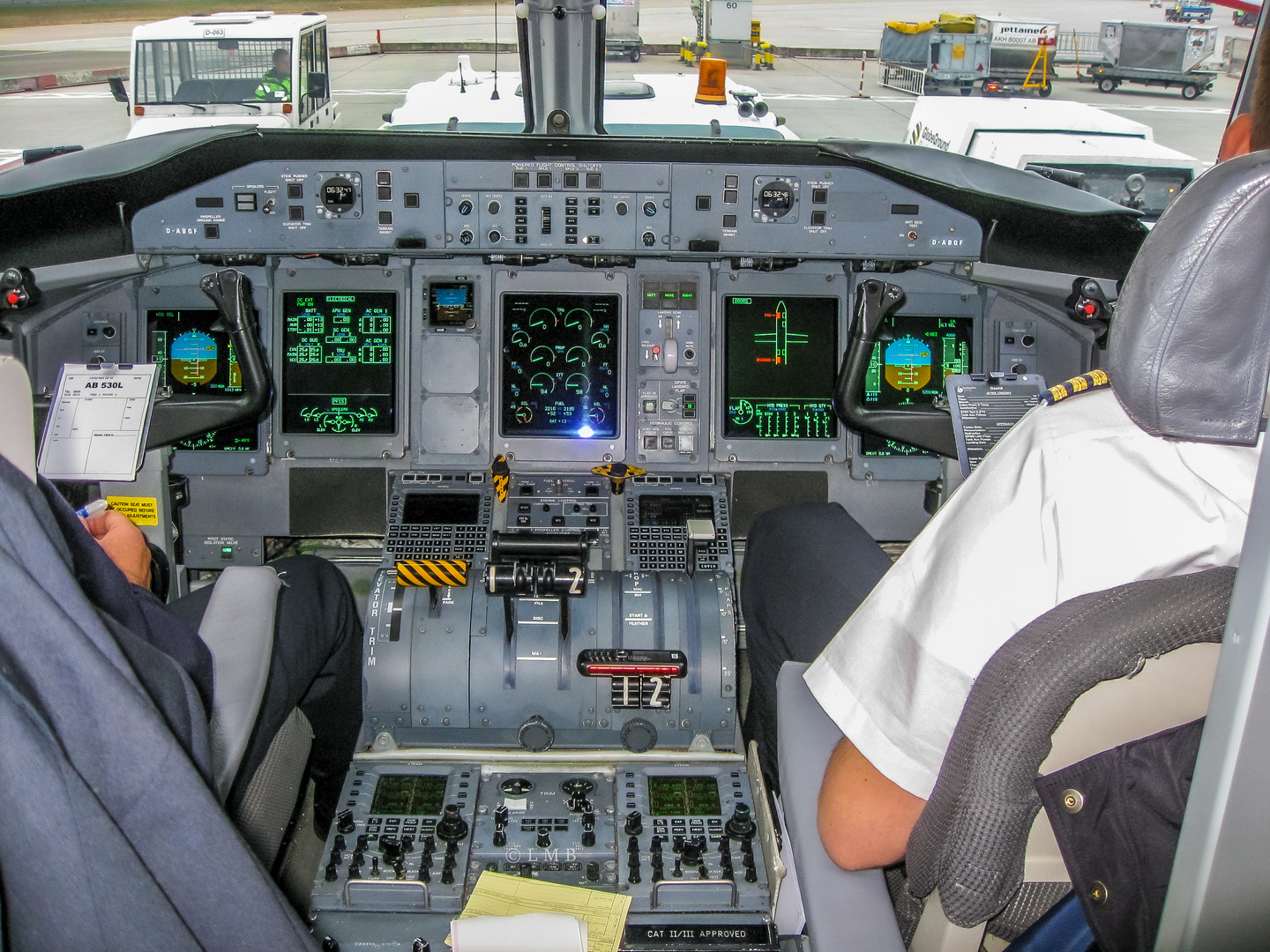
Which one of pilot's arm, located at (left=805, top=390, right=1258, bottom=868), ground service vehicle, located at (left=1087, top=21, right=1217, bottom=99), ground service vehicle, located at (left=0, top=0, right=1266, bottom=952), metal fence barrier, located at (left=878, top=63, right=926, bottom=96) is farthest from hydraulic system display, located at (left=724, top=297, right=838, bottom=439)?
ground service vehicle, located at (left=1087, top=21, right=1217, bottom=99)

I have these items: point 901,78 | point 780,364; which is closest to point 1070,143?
point 780,364

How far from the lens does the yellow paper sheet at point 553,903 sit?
1.75m

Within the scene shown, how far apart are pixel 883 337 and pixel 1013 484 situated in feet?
5.80

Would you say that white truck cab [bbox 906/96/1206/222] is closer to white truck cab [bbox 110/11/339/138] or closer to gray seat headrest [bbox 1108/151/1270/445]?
white truck cab [bbox 110/11/339/138]

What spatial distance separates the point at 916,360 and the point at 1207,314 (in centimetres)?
215

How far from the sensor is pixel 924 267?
2.83 metres

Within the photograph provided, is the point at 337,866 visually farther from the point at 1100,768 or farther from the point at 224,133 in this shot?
the point at 224,133

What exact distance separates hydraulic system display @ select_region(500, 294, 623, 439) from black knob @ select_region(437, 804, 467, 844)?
1201 mm

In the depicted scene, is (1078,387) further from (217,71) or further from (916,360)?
(217,71)

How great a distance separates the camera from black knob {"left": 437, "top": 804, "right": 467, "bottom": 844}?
1947mm

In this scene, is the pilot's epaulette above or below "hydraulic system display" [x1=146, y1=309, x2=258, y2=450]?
above

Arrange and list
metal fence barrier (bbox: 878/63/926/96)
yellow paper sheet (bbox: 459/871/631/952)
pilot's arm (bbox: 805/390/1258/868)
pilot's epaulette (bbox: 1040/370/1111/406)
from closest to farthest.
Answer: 1. pilot's arm (bbox: 805/390/1258/868)
2. pilot's epaulette (bbox: 1040/370/1111/406)
3. yellow paper sheet (bbox: 459/871/631/952)
4. metal fence barrier (bbox: 878/63/926/96)

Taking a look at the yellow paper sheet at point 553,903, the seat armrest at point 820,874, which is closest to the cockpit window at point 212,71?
the yellow paper sheet at point 553,903

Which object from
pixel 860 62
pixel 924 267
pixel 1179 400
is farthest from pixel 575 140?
pixel 860 62
